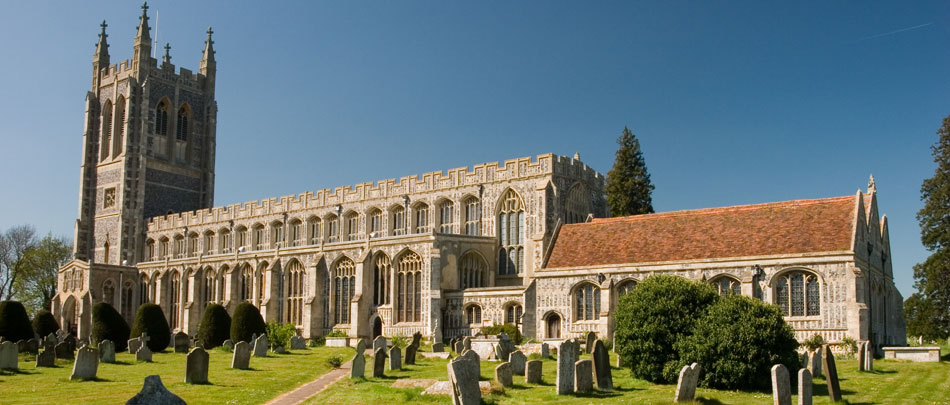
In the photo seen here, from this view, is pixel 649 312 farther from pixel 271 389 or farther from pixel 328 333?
pixel 328 333

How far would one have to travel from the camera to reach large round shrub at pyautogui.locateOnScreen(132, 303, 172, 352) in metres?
36.8

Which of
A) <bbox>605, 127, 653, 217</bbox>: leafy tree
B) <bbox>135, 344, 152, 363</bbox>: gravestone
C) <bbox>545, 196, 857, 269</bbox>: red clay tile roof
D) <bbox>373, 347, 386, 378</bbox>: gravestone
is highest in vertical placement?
Result: <bbox>605, 127, 653, 217</bbox>: leafy tree

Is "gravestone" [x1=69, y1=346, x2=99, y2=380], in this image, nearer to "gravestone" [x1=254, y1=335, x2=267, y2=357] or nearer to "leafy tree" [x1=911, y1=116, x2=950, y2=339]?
"gravestone" [x1=254, y1=335, x2=267, y2=357]

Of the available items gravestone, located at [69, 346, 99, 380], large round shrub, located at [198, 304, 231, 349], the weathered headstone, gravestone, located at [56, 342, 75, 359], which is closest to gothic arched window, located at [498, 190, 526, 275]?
large round shrub, located at [198, 304, 231, 349]

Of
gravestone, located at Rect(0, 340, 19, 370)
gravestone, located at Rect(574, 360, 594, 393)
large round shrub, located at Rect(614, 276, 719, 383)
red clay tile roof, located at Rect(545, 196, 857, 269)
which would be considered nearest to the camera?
gravestone, located at Rect(574, 360, 594, 393)

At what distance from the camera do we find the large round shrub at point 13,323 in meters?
39.7

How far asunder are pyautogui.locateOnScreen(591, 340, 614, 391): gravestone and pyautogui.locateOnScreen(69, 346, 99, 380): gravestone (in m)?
13.4

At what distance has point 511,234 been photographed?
45.5 m

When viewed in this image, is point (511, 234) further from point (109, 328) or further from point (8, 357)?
point (8, 357)

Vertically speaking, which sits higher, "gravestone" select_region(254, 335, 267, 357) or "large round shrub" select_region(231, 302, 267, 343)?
"large round shrub" select_region(231, 302, 267, 343)

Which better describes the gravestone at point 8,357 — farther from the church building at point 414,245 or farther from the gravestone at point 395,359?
the church building at point 414,245

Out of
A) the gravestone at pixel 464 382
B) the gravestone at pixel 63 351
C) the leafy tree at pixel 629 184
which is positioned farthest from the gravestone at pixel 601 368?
the leafy tree at pixel 629 184

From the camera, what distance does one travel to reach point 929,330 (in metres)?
44.2

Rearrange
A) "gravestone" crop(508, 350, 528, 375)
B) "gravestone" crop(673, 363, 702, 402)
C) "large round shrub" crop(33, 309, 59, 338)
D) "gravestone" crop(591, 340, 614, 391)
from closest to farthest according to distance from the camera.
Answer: "gravestone" crop(673, 363, 702, 402)
"gravestone" crop(591, 340, 614, 391)
"gravestone" crop(508, 350, 528, 375)
"large round shrub" crop(33, 309, 59, 338)
